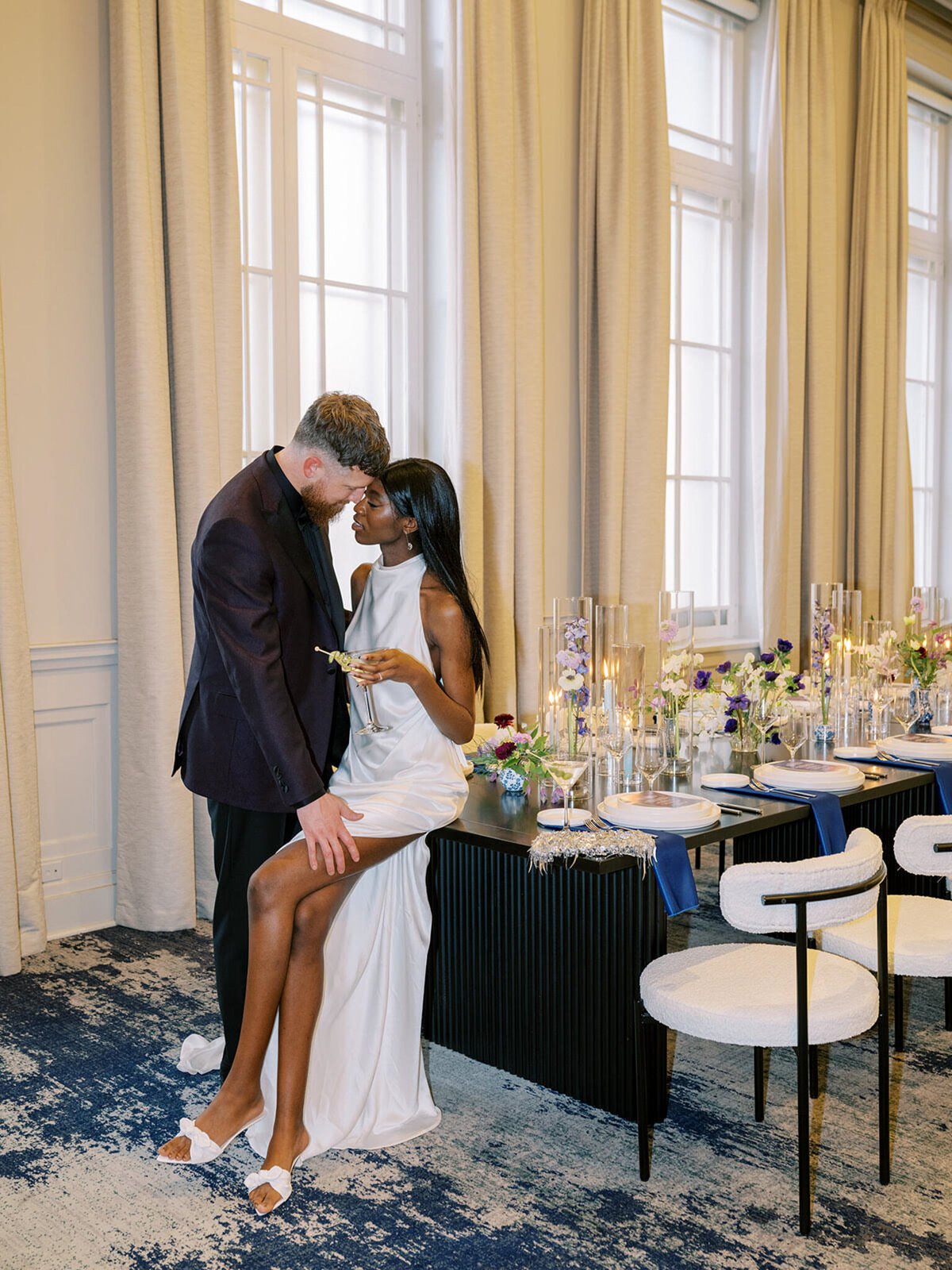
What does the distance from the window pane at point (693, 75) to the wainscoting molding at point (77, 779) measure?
4328 millimetres

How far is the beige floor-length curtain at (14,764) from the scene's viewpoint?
3469mm

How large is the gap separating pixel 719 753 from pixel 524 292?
7.99 ft

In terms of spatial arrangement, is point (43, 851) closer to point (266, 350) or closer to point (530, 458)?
point (266, 350)

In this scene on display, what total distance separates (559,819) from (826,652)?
1632 millimetres

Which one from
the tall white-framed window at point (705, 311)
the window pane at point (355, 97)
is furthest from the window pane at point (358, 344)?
the tall white-framed window at point (705, 311)

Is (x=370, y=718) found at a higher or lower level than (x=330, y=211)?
lower

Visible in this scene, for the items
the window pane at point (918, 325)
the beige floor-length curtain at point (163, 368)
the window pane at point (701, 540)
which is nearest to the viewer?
the beige floor-length curtain at point (163, 368)

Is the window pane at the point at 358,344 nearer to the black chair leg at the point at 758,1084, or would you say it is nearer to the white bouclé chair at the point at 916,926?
the white bouclé chair at the point at 916,926

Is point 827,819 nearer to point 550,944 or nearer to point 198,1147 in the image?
point 550,944

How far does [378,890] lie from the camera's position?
254 cm

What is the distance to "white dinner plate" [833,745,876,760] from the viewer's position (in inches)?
133

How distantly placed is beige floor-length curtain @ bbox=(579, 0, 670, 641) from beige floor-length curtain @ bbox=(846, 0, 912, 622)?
2.06m

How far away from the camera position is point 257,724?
2.27 m

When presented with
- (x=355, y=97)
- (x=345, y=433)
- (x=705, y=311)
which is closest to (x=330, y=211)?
(x=355, y=97)
